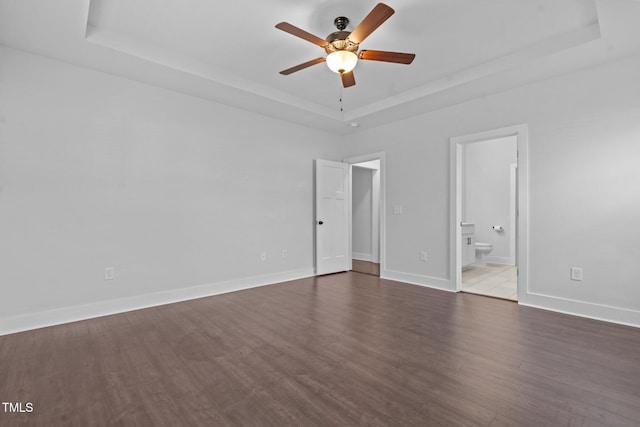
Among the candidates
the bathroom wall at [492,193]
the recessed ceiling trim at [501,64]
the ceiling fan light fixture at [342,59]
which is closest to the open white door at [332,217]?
the recessed ceiling trim at [501,64]

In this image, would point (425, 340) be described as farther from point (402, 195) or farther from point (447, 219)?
point (402, 195)

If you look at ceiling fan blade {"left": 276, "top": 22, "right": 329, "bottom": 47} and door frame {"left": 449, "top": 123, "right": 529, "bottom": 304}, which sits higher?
ceiling fan blade {"left": 276, "top": 22, "right": 329, "bottom": 47}

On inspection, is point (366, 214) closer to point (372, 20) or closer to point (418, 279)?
point (418, 279)

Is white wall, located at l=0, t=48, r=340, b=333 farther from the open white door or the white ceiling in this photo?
the open white door

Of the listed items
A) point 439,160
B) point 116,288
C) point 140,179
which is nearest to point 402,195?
point 439,160

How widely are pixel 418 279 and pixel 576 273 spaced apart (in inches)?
75.7

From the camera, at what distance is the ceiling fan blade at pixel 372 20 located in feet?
6.47

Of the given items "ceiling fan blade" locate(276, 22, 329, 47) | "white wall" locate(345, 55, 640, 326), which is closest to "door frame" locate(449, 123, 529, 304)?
"white wall" locate(345, 55, 640, 326)

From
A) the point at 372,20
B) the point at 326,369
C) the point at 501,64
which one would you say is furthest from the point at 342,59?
the point at 326,369

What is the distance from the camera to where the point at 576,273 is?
323 centimetres

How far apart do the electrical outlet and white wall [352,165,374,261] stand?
4.07 meters

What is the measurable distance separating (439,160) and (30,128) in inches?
191

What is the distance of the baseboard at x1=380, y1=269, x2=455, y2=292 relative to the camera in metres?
4.33

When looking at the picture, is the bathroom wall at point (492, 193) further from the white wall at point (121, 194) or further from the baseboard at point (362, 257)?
the white wall at point (121, 194)
